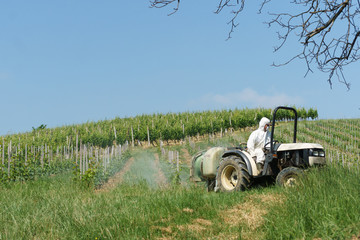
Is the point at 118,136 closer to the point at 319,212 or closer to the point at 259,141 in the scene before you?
the point at 259,141

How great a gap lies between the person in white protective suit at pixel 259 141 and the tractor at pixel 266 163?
0.12m

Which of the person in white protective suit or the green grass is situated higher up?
the person in white protective suit

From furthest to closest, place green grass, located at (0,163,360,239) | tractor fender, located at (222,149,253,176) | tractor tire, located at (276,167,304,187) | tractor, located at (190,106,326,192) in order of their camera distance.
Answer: tractor fender, located at (222,149,253,176), tractor, located at (190,106,326,192), tractor tire, located at (276,167,304,187), green grass, located at (0,163,360,239)

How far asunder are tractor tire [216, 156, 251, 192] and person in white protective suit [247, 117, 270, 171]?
358 mm

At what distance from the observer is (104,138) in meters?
25.7

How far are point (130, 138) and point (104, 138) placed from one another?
6.65ft

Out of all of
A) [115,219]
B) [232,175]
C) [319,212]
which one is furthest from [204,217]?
[232,175]

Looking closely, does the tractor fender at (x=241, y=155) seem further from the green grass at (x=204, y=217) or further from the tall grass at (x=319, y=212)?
the tall grass at (x=319, y=212)

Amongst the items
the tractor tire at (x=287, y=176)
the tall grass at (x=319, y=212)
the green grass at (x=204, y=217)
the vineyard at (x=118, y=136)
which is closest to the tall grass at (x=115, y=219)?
the green grass at (x=204, y=217)

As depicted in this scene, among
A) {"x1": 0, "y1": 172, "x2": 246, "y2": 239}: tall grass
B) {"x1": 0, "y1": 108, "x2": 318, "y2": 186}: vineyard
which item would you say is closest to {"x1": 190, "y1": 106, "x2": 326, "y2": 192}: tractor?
{"x1": 0, "y1": 172, "x2": 246, "y2": 239}: tall grass

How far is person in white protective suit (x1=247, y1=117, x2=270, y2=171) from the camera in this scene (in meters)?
8.22

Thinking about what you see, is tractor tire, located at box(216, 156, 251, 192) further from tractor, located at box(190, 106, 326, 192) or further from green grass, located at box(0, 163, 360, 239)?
green grass, located at box(0, 163, 360, 239)

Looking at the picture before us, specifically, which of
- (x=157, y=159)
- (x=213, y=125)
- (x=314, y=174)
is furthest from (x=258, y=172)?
(x=213, y=125)

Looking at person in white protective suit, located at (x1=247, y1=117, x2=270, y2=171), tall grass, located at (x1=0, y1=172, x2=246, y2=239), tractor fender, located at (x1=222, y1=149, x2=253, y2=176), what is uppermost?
person in white protective suit, located at (x1=247, y1=117, x2=270, y2=171)
